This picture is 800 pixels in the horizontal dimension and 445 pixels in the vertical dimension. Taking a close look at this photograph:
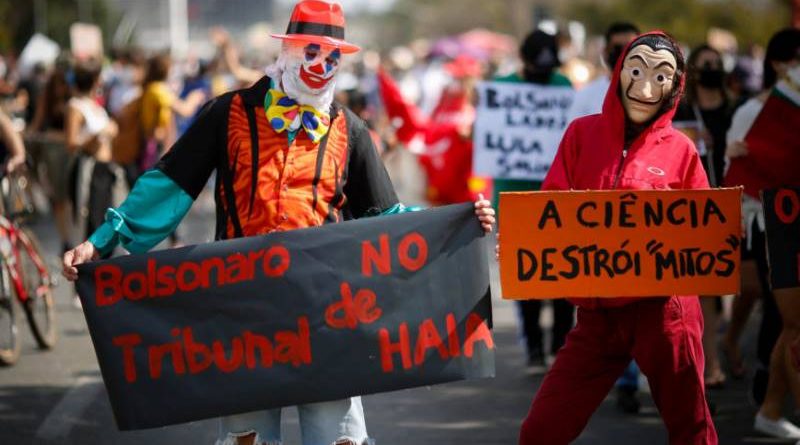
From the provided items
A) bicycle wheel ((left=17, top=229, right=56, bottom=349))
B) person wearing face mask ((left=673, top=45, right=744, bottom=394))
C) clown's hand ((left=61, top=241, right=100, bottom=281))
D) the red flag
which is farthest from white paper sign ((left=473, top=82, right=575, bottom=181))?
clown's hand ((left=61, top=241, right=100, bottom=281))

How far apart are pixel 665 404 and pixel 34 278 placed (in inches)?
229

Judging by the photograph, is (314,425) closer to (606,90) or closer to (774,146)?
(774,146)

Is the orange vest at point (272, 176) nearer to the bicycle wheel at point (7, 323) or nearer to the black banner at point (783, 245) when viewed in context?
the black banner at point (783, 245)

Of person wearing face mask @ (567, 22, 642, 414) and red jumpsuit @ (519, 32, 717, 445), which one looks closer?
red jumpsuit @ (519, 32, 717, 445)

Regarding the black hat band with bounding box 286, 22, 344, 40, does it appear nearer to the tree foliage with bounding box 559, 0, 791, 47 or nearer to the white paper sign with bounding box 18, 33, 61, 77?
the white paper sign with bounding box 18, 33, 61, 77

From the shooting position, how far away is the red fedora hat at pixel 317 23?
543 cm

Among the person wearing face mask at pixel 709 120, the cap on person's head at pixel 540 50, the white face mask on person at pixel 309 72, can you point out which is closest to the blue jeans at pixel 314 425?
the white face mask on person at pixel 309 72

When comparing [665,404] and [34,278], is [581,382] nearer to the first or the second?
[665,404]

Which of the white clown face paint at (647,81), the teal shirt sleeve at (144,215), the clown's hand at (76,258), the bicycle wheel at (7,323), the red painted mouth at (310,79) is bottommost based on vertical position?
the bicycle wheel at (7,323)

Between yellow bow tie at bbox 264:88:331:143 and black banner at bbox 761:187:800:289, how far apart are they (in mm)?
1900

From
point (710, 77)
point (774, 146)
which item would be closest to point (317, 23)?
point (774, 146)

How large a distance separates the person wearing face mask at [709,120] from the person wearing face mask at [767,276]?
33 cm

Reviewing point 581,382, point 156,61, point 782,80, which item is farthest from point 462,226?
point 156,61

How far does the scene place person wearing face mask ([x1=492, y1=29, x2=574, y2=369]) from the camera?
29.8ft
